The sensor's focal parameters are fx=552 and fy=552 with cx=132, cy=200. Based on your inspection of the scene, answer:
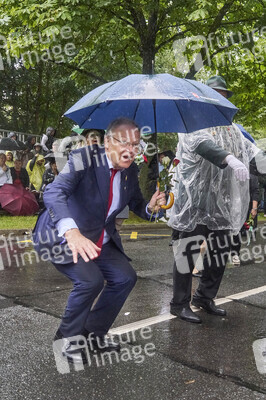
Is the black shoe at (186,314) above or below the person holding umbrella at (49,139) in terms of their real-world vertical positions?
below

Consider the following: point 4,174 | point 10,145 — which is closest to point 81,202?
point 4,174

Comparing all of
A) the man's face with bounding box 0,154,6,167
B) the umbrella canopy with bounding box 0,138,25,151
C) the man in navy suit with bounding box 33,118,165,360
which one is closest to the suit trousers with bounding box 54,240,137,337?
the man in navy suit with bounding box 33,118,165,360

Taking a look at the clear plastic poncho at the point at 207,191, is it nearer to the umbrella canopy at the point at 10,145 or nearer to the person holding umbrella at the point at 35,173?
the person holding umbrella at the point at 35,173

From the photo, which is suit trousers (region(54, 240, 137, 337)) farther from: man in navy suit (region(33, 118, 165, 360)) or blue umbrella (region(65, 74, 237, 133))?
blue umbrella (region(65, 74, 237, 133))

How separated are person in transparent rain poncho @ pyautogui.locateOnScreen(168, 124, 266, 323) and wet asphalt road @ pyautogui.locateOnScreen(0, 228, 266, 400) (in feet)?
1.39

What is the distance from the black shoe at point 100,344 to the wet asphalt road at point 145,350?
0.12 m

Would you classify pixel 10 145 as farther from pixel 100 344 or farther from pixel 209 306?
pixel 100 344

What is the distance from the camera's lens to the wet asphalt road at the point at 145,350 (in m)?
3.32

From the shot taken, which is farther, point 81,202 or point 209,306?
point 209,306

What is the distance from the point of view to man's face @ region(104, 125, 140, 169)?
3713mm

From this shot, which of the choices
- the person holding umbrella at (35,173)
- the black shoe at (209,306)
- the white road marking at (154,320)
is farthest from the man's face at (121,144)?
the person holding umbrella at (35,173)

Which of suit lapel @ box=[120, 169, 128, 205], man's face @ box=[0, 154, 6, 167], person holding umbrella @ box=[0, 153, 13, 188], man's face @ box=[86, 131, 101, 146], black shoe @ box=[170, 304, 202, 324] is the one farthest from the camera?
man's face @ box=[0, 154, 6, 167]

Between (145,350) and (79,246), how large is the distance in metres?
1.18

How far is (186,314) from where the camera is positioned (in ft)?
15.6
